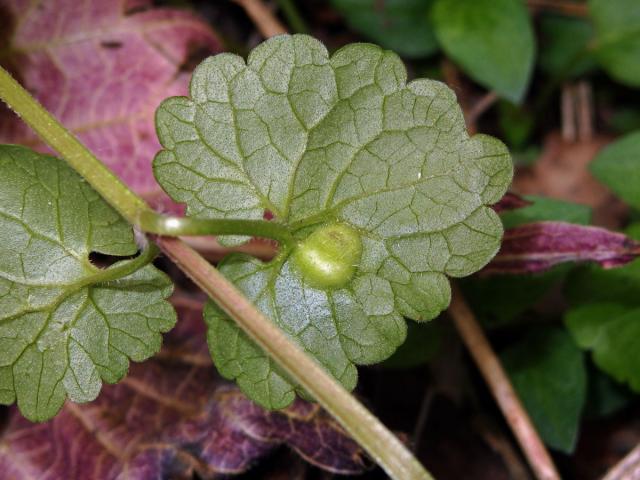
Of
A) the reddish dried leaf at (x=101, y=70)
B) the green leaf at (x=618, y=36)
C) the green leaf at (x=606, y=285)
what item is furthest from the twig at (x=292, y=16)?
the green leaf at (x=606, y=285)

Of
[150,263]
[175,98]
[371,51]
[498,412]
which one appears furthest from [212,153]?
[498,412]

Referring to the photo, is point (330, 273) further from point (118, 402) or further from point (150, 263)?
point (118, 402)

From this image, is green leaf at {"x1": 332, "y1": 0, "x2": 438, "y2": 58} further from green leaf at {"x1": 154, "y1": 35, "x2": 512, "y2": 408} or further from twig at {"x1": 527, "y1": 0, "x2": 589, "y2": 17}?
green leaf at {"x1": 154, "y1": 35, "x2": 512, "y2": 408}

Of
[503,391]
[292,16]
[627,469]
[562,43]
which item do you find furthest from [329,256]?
[562,43]

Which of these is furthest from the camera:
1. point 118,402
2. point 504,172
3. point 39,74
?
point 39,74

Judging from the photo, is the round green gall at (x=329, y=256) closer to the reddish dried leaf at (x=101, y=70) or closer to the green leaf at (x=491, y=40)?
the reddish dried leaf at (x=101, y=70)
